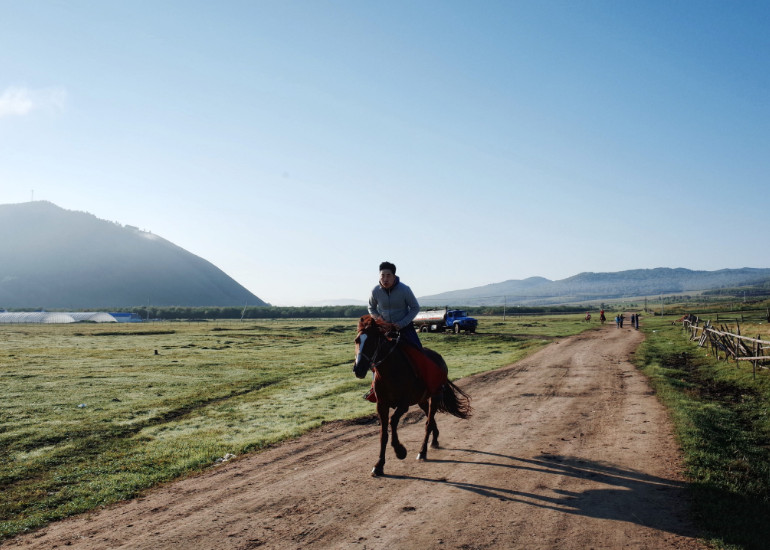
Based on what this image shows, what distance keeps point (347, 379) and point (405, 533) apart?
15668 mm

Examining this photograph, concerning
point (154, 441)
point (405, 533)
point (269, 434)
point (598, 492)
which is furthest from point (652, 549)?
point (154, 441)

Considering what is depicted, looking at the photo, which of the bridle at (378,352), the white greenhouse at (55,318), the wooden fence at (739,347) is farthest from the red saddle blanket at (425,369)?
the white greenhouse at (55,318)

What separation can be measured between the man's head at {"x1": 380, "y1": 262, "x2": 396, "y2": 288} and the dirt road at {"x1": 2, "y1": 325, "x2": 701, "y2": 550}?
134 inches

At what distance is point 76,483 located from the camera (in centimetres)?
892

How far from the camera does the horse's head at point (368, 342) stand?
7742mm

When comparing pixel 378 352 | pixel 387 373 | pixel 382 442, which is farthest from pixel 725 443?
pixel 378 352

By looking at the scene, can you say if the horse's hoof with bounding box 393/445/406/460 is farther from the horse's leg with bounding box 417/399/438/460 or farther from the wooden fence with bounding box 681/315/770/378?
the wooden fence with bounding box 681/315/770/378

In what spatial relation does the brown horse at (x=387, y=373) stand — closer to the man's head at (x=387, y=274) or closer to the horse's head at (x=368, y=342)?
the horse's head at (x=368, y=342)

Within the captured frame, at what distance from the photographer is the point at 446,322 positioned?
2205 inches

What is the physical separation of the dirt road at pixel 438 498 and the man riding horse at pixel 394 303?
185 centimetres

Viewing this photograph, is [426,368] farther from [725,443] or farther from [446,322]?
[446,322]

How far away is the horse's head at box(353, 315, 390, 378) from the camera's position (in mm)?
7742

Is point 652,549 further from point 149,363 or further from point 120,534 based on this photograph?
point 149,363

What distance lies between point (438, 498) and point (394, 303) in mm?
3447
